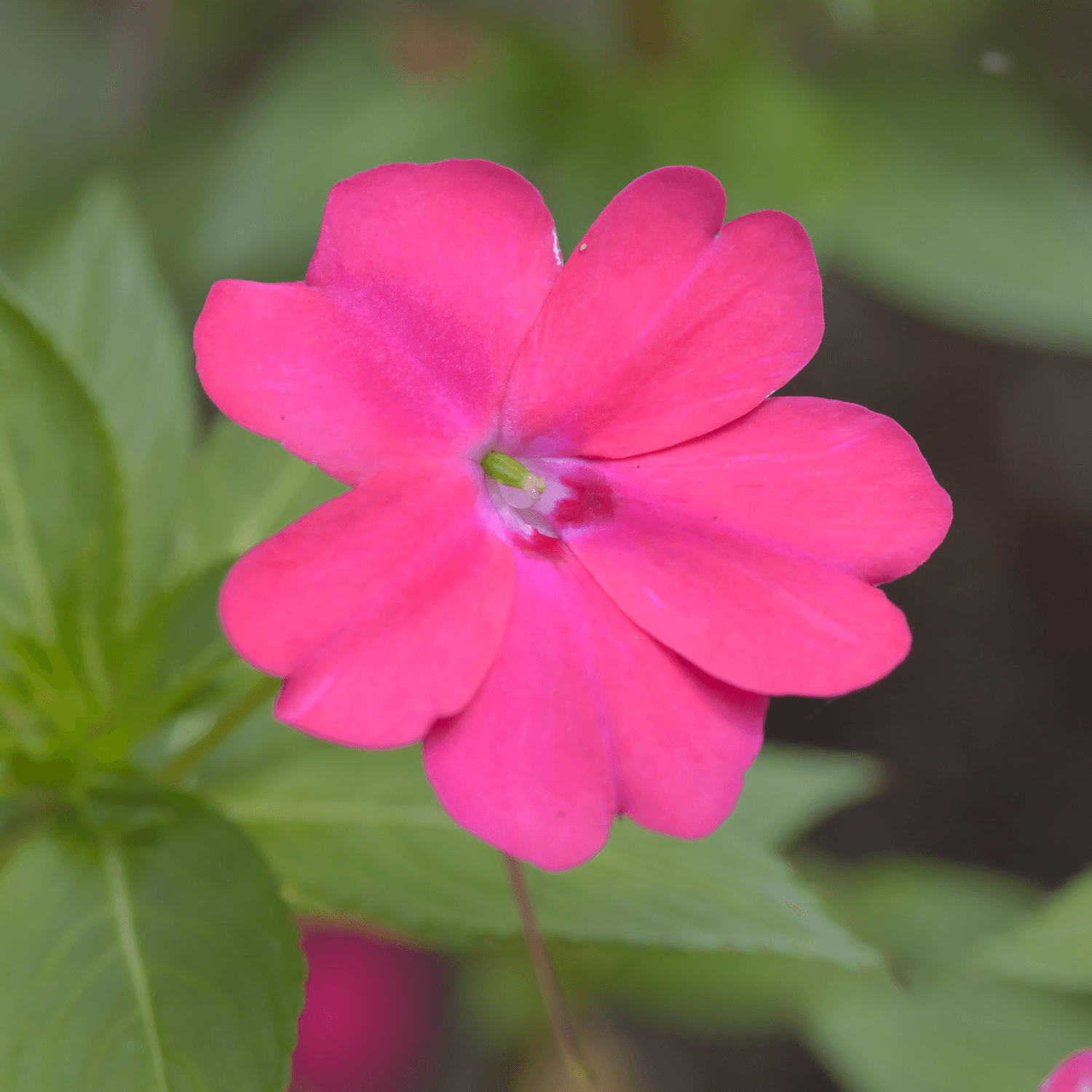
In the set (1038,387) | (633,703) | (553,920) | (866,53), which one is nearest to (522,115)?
(866,53)

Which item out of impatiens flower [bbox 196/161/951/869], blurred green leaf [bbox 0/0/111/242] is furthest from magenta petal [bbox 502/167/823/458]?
blurred green leaf [bbox 0/0/111/242]

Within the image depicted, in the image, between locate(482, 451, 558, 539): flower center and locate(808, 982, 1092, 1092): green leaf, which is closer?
locate(482, 451, 558, 539): flower center

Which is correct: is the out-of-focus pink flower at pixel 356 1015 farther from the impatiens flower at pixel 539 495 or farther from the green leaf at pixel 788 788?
the impatiens flower at pixel 539 495

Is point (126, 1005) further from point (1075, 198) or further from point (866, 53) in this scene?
point (866, 53)

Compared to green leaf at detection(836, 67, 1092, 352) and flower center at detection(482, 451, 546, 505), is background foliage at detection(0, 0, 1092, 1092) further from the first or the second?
flower center at detection(482, 451, 546, 505)

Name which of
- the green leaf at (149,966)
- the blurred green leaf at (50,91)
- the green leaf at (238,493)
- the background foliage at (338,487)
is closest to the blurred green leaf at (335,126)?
the background foliage at (338,487)

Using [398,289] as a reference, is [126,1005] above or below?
below

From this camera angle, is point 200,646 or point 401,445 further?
point 200,646
